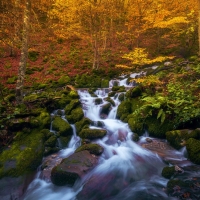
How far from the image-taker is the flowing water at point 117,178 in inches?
186

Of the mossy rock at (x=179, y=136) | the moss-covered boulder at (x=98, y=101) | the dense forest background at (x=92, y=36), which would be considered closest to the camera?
the mossy rock at (x=179, y=136)

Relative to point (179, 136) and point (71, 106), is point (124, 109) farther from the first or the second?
point (179, 136)

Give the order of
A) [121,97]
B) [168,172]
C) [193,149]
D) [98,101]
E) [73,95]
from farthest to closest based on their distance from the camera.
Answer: [73,95]
[98,101]
[121,97]
[193,149]
[168,172]

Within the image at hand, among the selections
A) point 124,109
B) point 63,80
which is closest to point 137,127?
point 124,109

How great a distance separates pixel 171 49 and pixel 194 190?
14.7 meters

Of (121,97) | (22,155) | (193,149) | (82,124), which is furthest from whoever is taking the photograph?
(121,97)

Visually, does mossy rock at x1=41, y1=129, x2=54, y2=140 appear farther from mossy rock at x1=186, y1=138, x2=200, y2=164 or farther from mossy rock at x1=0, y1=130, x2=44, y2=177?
mossy rock at x1=186, y1=138, x2=200, y2=164

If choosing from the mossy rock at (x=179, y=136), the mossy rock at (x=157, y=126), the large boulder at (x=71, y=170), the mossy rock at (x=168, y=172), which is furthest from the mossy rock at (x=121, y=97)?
the mossy rock at (x=168, y=172)

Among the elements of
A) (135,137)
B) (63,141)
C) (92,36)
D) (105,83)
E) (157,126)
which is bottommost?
(63,141)

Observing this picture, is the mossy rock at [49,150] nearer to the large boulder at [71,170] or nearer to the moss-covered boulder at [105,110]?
the large boulder at [71,170]

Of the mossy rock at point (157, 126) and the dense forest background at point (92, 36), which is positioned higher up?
the dense forest background at point (92, 36)

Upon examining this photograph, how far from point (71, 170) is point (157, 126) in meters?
3.68

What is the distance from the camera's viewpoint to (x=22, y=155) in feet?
19.3

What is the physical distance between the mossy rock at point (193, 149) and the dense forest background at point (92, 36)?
6947 mm
